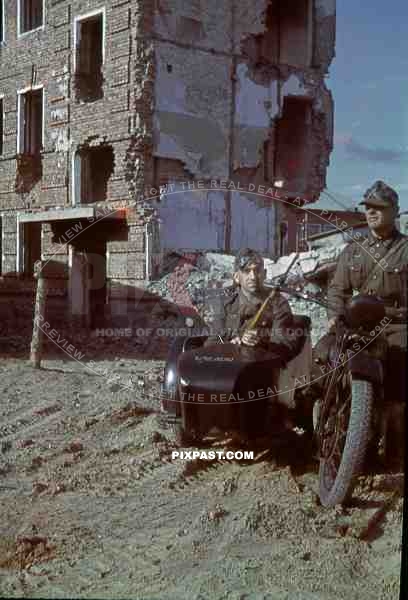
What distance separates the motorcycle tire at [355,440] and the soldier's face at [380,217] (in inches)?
40.1

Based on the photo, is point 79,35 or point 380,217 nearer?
point 380,217

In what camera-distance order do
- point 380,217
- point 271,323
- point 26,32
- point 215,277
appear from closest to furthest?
point 380,217
point 271,323
point 215,277
point 26,32

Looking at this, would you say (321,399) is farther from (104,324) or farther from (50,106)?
(50,106)

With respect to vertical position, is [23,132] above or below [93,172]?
above

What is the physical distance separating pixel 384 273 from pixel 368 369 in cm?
82

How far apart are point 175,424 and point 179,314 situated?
3.82m

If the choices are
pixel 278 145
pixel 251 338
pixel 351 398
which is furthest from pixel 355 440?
pixel 278 145

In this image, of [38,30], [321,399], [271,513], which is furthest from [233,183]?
[271,513]

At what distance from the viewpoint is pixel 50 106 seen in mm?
10891

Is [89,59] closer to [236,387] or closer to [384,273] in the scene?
[384,273]

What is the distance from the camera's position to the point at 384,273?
12.1 ft

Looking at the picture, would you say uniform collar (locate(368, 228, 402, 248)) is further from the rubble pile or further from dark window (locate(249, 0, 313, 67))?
dark window (locate(249, 0, 313, 67))

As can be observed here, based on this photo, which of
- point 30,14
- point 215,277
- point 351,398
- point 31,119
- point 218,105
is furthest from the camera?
point 31,119

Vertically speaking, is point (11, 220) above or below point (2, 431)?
above
